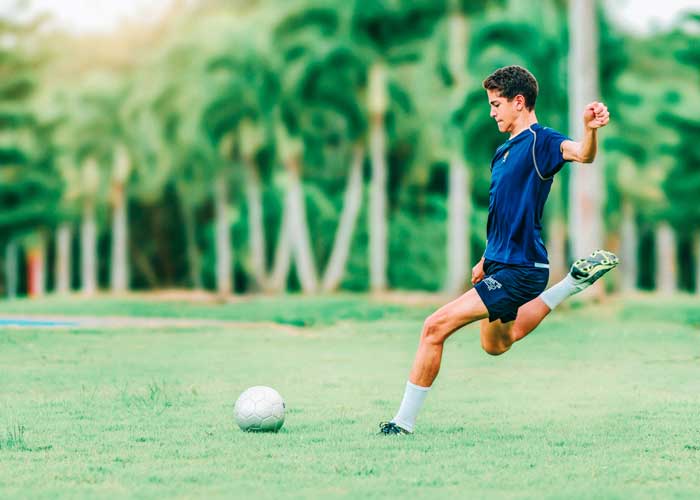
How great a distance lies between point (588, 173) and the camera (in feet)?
86.0

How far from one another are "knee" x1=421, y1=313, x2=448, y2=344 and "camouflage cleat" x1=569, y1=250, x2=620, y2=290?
1.05 meters

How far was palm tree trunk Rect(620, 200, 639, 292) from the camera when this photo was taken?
60.2 m

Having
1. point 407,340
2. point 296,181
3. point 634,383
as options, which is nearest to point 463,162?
point 296,181

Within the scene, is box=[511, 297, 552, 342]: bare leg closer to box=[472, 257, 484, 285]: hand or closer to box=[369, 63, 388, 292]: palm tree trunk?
box=[472, 257, 484, 285]: hand

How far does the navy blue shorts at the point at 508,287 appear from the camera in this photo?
809 centimetres

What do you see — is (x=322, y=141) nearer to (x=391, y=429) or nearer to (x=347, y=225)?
(x=347, y=225)

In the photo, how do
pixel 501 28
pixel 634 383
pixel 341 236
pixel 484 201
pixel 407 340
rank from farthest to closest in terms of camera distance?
pixel 484 201, pixel 341 236, pixel 501 28, pixel 407 340, pixel 634 383

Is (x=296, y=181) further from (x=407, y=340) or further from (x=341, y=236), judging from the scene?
(x=407, y=340)

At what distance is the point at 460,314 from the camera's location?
8.08m

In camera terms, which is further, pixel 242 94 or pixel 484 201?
pixel 484 201

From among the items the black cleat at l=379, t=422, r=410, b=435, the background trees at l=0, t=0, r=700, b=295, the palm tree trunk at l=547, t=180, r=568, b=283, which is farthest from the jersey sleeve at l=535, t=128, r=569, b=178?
the palm tree trunk at l=547, t=180, r=568, b=283

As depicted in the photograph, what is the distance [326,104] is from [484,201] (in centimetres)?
1383

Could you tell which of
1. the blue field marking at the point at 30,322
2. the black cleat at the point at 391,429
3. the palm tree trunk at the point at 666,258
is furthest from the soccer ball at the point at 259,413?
the palm tree trunk at the point at 666,258

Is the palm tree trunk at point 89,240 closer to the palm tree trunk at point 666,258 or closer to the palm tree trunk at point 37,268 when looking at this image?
the palm tree trunk at point 37,268
